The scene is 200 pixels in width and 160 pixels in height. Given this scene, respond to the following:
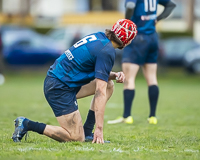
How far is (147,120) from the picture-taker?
780cm

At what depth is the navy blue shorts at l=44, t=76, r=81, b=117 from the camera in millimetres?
5414

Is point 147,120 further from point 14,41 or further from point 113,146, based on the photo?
point 14,41

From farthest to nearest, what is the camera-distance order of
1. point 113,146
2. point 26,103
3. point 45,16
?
point 45,16, point 26,103, point 113,146

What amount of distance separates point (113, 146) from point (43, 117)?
3.05 m

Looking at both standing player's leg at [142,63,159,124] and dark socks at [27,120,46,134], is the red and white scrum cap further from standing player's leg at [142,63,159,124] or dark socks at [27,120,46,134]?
standing player's leg at [142,63,159,124]

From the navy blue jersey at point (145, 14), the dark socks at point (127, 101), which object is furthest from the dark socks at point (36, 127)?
the navy blue jersey at point (145, 14)

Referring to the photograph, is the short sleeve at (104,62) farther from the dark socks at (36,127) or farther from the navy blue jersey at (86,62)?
the dark socks at (36,127)

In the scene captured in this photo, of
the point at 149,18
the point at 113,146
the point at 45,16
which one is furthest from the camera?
the point at 45,16

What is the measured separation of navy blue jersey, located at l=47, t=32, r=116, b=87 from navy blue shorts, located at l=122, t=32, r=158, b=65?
211 centimetres

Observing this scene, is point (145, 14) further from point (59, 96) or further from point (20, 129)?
point (20, 129)

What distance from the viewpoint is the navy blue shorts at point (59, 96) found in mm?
5414

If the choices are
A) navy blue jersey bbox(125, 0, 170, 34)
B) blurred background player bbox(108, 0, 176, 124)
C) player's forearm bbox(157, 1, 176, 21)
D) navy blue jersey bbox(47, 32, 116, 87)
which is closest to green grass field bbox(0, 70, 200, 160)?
blurred background player bbox(108, 0, 176, 124)

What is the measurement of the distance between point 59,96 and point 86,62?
1.70 feet

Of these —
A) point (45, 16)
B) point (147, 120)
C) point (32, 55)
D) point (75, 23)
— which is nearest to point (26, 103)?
point (147, 120)
